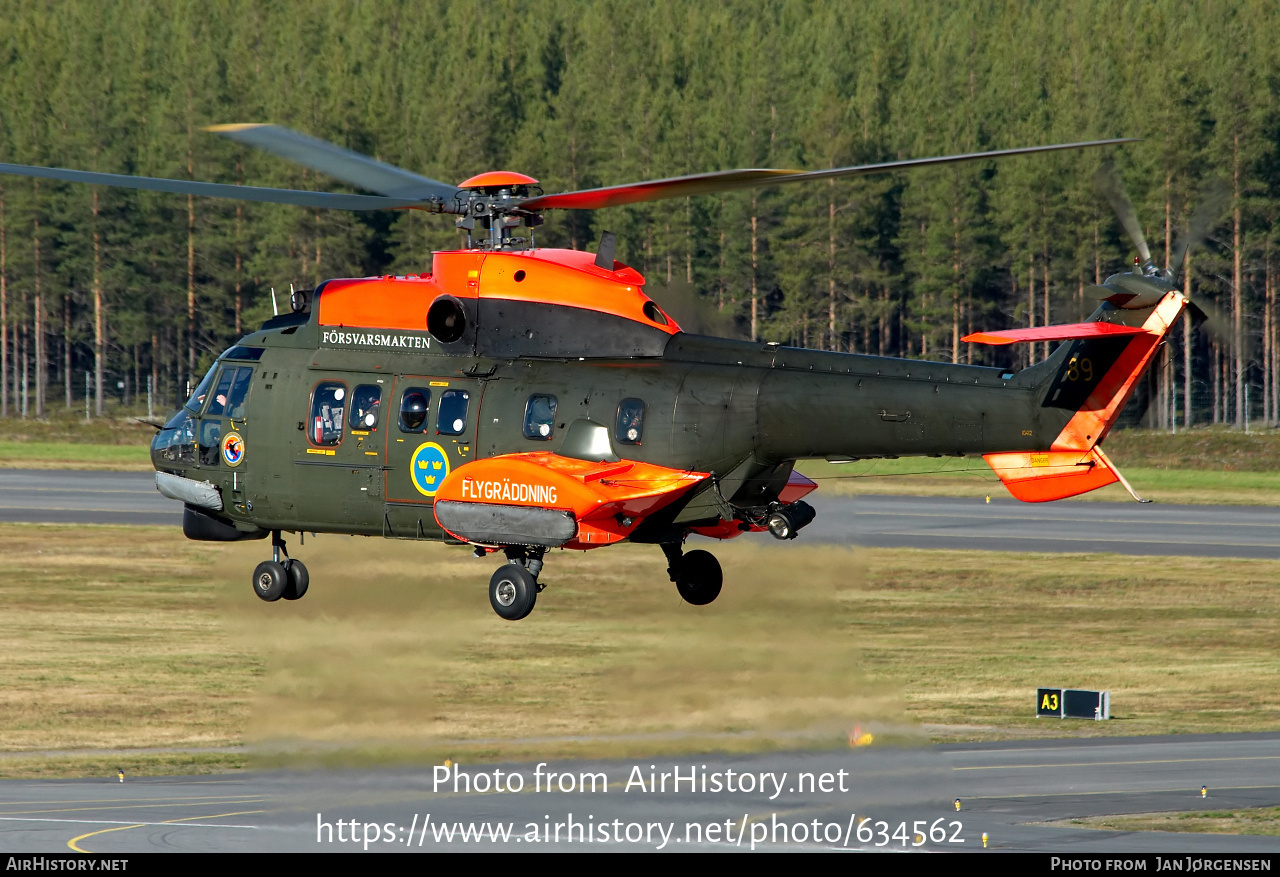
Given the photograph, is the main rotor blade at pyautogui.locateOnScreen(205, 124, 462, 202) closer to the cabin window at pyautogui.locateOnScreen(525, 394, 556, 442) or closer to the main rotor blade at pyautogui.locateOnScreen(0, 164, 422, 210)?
the main rotor blade at pyautogui.locateOnScreen(0, 164, 422, 210)

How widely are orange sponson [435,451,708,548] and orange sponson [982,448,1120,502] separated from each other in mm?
4113

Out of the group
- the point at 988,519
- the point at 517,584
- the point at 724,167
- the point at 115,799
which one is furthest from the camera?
the point at 724,167

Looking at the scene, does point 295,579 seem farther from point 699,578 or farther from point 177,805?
point 177,805

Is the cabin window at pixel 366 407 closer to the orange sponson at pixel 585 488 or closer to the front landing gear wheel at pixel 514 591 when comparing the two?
the orange sponson at pixel 585 488

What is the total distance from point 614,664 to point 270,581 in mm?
25948

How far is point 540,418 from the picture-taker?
2319 cm

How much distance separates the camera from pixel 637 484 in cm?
2231

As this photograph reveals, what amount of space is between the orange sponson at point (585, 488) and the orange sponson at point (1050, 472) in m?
4.11

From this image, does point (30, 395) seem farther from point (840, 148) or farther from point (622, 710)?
point (622, 710)

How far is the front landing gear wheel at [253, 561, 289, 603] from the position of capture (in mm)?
26062

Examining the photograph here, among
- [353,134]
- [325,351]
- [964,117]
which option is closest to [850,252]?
[964,117]

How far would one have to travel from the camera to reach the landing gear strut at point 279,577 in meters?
26.1

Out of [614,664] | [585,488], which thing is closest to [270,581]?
[585,488]

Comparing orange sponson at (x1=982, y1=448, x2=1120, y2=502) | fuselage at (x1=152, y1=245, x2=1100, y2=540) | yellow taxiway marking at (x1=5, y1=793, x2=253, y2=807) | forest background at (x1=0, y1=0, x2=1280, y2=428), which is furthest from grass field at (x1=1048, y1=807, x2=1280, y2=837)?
forest background at (x1=0, y1=0, x2=1280, y2=428)
